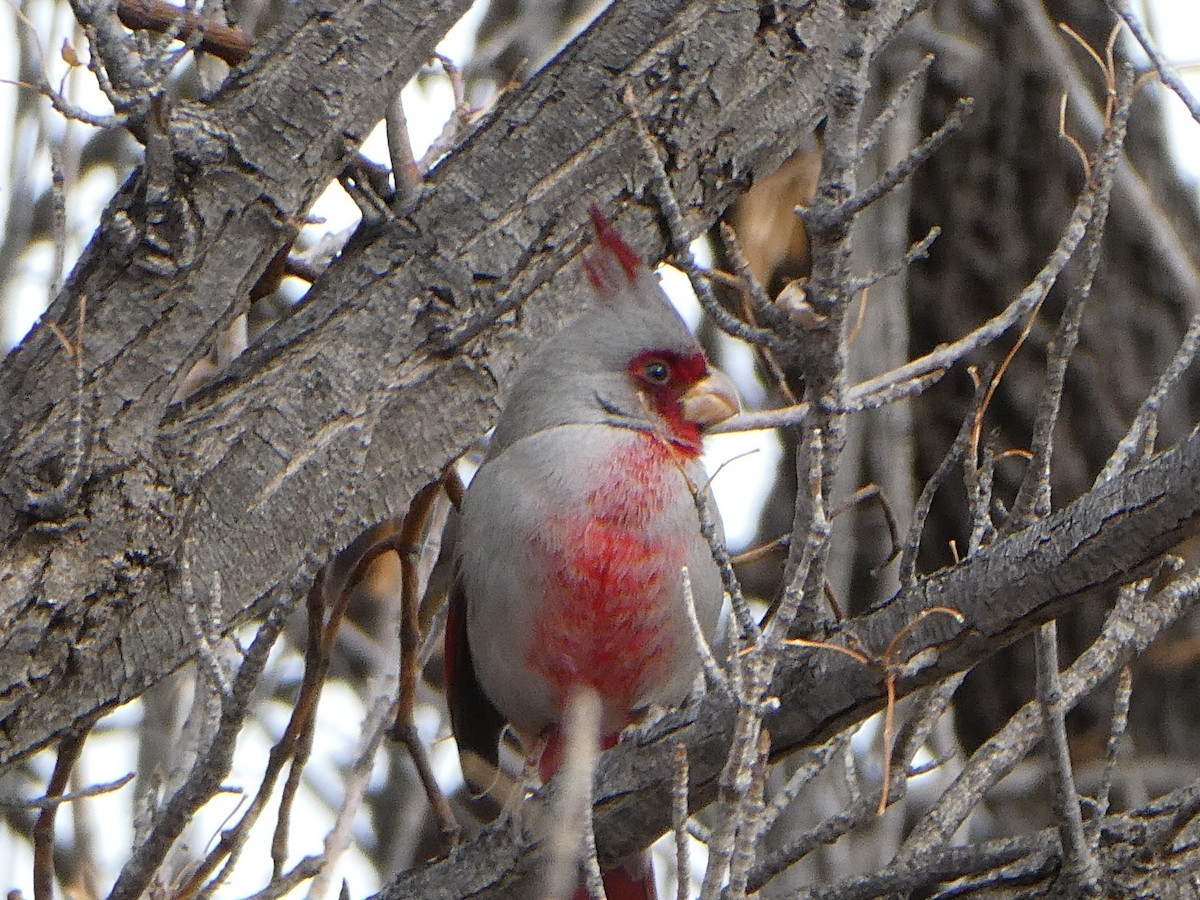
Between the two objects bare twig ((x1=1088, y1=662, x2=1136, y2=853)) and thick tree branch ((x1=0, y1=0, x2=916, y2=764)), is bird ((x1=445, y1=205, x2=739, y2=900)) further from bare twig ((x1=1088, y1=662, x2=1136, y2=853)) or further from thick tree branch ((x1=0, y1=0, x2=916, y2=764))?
bare twig ((x1=1088, y1=662, x2=1136, y2=853))

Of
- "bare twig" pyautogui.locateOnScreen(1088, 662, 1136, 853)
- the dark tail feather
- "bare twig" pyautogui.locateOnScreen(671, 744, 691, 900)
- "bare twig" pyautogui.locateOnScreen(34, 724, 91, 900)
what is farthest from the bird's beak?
"bare twig" pyautogui.locateOnScreen(671, 744, 691, 900)

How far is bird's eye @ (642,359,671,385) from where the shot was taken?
12.4 ft

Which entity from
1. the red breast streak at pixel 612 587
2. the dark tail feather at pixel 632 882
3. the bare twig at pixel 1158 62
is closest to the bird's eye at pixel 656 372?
the red breast streak at pixel 612 587

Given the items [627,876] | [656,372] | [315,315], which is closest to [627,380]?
[656,372]

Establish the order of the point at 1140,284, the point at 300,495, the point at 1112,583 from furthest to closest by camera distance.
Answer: the point at 1140,284, the point at 300,495, the point at 1112,583

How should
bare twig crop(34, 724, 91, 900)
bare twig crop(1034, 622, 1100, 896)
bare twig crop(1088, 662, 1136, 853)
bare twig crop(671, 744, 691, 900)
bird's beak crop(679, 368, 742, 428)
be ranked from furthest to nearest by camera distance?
bird's beak crop(679, 368, 742, 428) < bare twig crop(34, 724, 91, 900) < bare twig crop(1088, 662, 1136, 853) < bare twig crop(1034, 622, 1100, 896) < bare twig crop(671, 744, 691, 900)

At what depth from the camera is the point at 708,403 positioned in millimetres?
3732

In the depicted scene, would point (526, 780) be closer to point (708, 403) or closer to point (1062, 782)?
point (708, 403)

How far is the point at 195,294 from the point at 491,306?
0.57m

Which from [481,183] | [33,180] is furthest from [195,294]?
[33,180]

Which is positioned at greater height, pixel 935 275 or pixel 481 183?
pixel 935 275

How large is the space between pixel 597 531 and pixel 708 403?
516 millimetres

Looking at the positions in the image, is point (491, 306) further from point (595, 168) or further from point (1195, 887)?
point (1195, 887)

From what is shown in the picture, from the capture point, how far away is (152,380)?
2.92 metres
